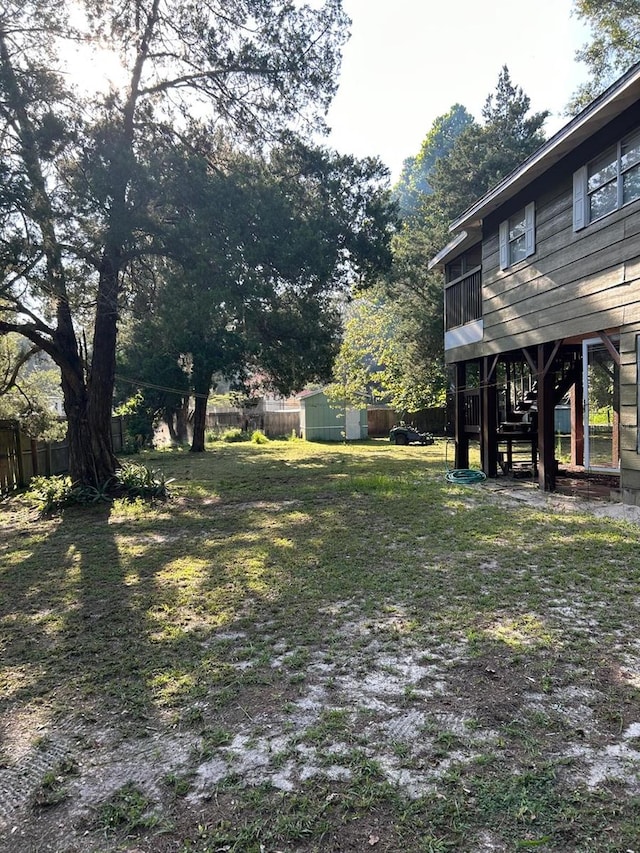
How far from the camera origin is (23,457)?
36.6 ft

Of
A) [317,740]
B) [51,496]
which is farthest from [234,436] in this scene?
[317,740]

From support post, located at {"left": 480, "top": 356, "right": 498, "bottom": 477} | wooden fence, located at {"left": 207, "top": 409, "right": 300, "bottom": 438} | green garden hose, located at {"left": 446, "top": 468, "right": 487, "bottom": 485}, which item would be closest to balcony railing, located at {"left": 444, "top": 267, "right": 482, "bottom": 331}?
support post, located at {"left": 480, "top": 356, "right": 498, "bottom": 477}

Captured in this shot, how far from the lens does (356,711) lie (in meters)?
2.58

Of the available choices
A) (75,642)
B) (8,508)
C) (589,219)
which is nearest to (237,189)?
(589,219)

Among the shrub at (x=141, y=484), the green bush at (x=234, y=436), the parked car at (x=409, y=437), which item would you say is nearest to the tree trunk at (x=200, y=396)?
the green bush at (x=234, y=436)

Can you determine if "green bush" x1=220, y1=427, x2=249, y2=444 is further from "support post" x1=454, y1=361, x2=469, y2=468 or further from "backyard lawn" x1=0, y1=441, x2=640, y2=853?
"backyard lawn" x1=0, y1=441, x2=640, y2=853

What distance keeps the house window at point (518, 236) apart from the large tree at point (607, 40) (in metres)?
9.26

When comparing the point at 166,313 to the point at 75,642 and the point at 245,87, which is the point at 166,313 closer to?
the point at 245,87

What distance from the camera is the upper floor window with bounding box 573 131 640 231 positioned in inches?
248

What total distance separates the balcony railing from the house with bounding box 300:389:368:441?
14.0m

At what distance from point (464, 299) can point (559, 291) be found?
378 cm

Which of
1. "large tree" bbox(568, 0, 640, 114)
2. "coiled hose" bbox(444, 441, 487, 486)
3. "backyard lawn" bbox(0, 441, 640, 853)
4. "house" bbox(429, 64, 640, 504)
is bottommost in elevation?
"backyard lawn" bbox(0, 441, 640, 853)

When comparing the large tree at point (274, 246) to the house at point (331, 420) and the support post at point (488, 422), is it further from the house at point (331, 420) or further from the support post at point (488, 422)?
the house at point (331, 420)

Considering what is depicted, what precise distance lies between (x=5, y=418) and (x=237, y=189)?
6.37m
